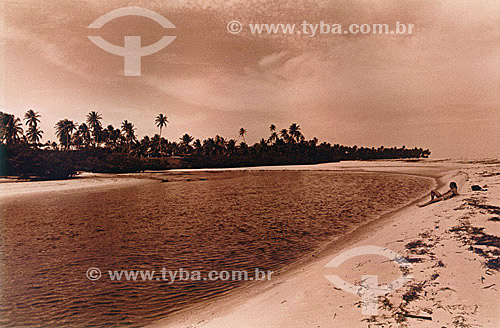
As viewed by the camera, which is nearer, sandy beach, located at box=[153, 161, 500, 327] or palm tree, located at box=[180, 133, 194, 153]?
sandy beach, located at box=[153, 161, 500, 327]

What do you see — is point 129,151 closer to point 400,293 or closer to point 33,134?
point 33,134

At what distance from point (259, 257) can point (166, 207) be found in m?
13.3

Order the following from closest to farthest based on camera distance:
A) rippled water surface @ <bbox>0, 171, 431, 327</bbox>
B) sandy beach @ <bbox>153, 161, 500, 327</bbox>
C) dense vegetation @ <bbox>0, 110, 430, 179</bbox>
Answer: sandy beach @ <bbox>153, 161, 500, 327</bbox> → rippled water surface @ <bbox>0, 171, 431, 327</bbox> → dense vegetation @ <bbox>0, 110, 430, 179</bbox>

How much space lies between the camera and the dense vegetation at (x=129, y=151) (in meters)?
46.4

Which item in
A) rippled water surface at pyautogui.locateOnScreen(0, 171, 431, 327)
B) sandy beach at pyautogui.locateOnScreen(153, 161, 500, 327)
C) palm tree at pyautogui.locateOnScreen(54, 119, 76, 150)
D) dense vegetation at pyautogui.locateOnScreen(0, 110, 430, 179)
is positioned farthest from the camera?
palm tree at pyautogui.locateOnScreen(54, 119, 76, 150)

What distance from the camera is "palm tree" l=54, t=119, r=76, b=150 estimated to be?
353 ft

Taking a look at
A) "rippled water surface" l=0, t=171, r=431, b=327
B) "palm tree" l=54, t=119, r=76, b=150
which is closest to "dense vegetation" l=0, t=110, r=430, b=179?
"palm tree" l=54, t=119, r=76, b=150

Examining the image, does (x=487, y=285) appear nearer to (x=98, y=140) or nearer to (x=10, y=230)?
(x=10, y=230)

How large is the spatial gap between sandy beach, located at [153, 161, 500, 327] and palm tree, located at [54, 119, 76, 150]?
415 ft

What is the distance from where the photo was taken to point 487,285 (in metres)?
4.61

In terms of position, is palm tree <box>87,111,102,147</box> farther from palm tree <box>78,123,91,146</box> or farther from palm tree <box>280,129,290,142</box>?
palm tree <box>280,129,290,142</box>

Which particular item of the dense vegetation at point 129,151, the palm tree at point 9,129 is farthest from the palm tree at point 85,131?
the palm tree at point 9,129

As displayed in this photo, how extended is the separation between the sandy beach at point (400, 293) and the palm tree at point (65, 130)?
127 m

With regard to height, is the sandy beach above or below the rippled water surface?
above
